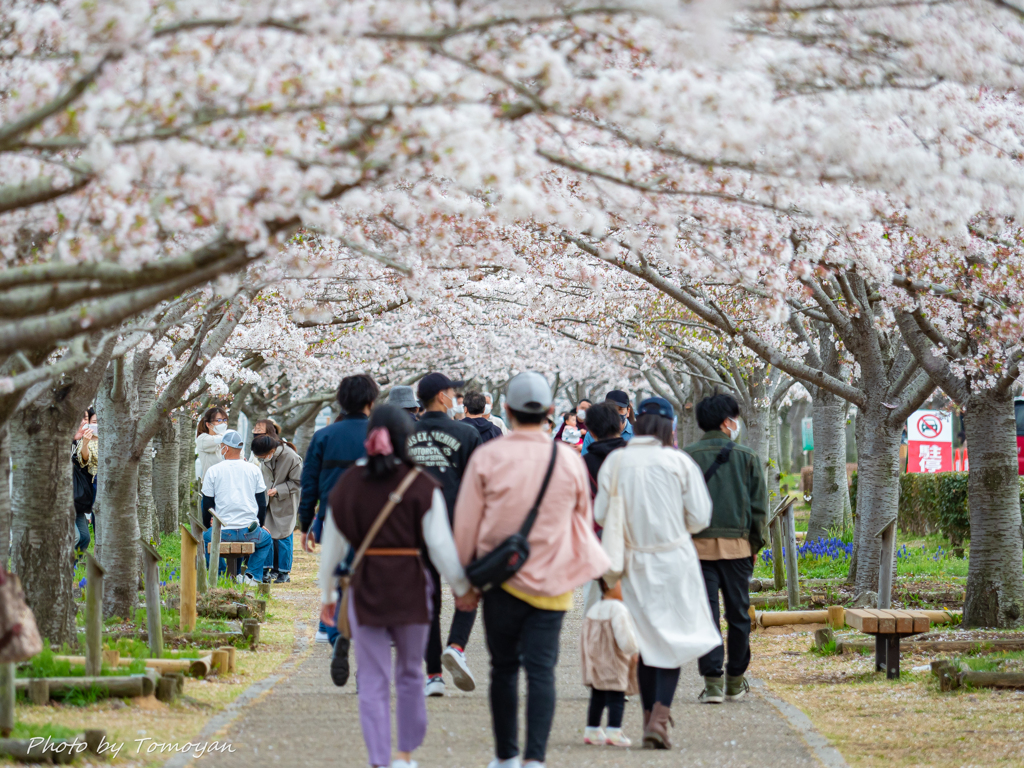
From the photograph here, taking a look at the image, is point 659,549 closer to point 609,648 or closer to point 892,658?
point 609,648

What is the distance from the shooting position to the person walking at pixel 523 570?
17.4 ft

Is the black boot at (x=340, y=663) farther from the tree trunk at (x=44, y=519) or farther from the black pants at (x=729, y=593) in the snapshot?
the tree trunk at (x=44, y=519)

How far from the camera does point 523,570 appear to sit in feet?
17.4

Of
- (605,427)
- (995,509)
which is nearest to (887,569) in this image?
(995,509)

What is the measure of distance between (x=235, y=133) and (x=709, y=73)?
71.5 inches

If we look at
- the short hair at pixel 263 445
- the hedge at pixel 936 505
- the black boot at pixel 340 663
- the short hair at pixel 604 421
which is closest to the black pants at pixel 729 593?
the short hair at pixel 604 421

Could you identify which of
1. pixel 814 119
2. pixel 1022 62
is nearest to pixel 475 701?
pixel 814 119

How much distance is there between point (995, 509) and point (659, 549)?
4876 mm

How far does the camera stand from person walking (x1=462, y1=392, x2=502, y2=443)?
952 cm

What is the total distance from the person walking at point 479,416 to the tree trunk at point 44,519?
9.68 feet

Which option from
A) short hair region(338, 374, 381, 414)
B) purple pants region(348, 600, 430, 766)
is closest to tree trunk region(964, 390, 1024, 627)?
short hair region(338, 374, 381, 414)

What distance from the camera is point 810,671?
9234mm

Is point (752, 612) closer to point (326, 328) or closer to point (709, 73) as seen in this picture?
point (709, 73)

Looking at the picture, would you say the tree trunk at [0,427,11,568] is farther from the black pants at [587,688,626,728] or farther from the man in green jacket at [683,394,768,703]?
the man in green jacket at [683,394,768,703]
